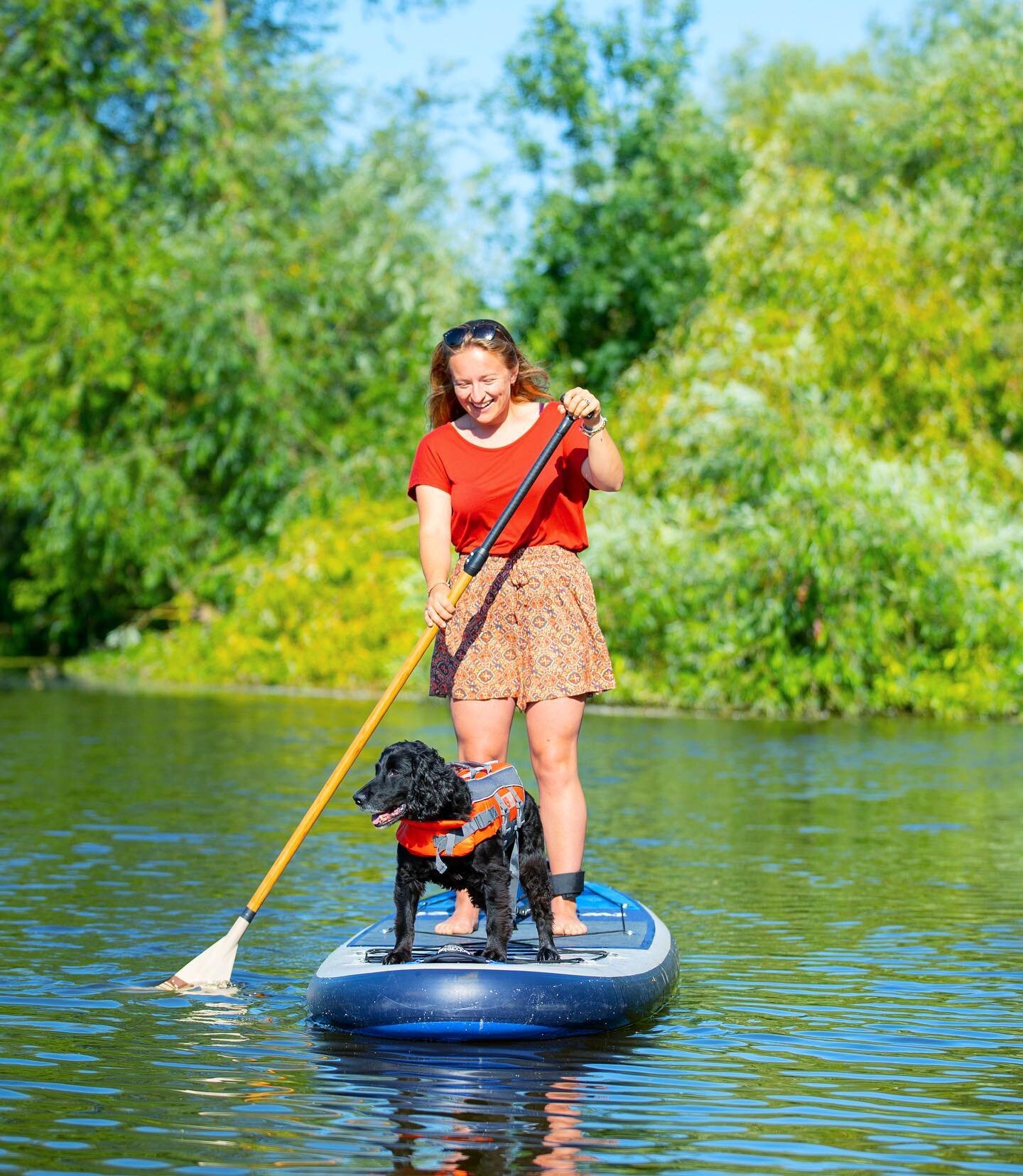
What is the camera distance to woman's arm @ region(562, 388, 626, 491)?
17.7 feet

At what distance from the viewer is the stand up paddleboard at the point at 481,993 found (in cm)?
482

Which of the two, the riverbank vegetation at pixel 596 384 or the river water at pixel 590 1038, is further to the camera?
the riverbank vegetation at pixel 596 384

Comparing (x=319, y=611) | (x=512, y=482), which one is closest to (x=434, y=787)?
(x=512, y=482)

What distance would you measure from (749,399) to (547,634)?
Answer: 1247cm

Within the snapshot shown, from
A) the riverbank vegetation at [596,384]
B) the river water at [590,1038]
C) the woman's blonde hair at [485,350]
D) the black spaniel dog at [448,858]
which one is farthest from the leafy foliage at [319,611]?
the black spaniel dog at [448,858]

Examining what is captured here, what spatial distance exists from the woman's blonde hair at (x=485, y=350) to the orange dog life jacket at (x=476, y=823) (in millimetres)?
1168

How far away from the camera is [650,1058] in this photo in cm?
473

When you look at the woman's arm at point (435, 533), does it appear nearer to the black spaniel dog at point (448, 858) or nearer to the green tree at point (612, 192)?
the black spaniel dog at point (448, 858)

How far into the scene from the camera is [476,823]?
500 centimetres

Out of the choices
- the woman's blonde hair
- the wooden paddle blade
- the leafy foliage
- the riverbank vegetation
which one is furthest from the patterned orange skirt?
the leafy foliage

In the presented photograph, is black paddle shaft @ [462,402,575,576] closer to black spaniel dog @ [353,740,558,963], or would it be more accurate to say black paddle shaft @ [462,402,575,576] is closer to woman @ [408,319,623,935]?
woman @ [408,319,623,935]

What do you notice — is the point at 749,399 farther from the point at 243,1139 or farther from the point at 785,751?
the point at 243,1139

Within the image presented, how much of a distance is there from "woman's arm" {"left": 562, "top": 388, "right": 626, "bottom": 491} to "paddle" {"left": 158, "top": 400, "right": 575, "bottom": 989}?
A: 46mm

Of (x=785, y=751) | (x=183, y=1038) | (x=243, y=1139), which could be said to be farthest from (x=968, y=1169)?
(x=785, y=751)
